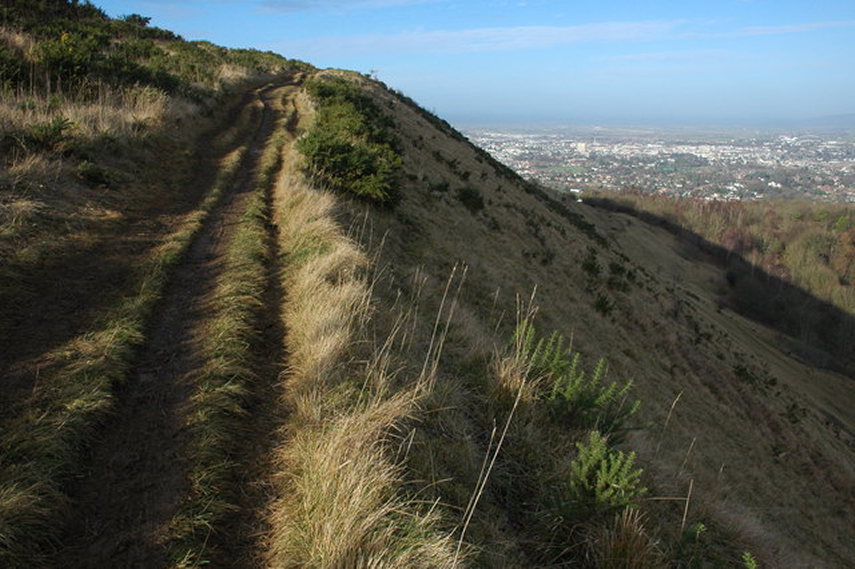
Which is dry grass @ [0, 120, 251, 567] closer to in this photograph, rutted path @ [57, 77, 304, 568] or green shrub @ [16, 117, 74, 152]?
rutted path @ [57, 77, 304, 568]

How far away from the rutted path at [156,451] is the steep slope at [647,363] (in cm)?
157

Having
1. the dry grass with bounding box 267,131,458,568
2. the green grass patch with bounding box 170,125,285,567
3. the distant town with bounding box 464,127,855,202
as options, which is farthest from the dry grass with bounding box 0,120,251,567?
the distant town with bounding box 464,127,855,202

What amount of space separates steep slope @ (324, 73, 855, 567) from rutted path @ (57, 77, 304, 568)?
157 centimetres

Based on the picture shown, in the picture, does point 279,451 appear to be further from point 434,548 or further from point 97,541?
point 434,548

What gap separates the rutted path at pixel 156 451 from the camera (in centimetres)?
262

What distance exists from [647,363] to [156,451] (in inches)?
642

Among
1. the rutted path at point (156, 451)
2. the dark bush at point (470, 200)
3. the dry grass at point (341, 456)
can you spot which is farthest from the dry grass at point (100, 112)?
the dark bush at point (470, 200)

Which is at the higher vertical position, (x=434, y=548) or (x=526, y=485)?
(x=434, y=548)

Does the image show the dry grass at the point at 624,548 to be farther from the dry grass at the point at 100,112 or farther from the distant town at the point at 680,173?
the distant town at the point at 680,173

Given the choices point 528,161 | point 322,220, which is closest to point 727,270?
point 528,161

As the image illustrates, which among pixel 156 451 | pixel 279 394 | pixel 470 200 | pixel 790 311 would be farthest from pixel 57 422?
pixel 790 311

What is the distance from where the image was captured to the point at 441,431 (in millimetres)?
4055

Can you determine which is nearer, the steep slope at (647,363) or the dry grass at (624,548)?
the dry grass at (624,548)

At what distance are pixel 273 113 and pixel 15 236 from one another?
1739 cm
